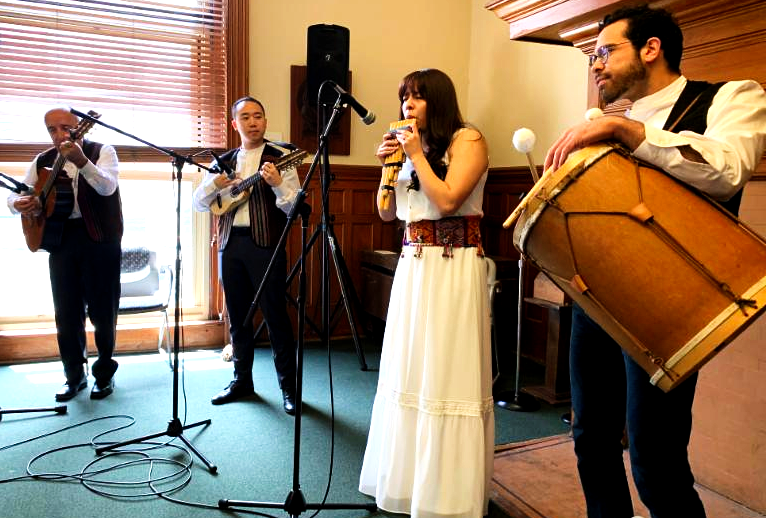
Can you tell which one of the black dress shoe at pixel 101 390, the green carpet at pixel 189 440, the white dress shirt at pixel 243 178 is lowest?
the green carpet at pixel 189 440

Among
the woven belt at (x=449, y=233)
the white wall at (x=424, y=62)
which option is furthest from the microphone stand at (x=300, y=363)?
the white wall at (x=424, y=62)

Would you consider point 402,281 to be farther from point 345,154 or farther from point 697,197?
point 345,154

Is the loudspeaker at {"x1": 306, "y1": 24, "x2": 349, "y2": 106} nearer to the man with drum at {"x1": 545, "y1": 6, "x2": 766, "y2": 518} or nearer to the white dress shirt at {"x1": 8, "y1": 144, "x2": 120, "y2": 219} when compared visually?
the white dress shirt at {"x1": 8, "y1": 144, "x2": 120, "y2": 219}

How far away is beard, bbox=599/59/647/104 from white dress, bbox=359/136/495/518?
54 centimetres

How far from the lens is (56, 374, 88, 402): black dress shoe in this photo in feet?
10.6

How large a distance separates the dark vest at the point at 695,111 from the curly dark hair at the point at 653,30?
0.27ft

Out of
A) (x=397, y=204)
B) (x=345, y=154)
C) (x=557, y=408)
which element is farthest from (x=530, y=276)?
(x=397, y=204)

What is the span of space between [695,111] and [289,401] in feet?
7.74

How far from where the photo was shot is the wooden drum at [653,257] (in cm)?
118

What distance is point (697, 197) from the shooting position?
48.6 inches

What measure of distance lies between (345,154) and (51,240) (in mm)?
2207

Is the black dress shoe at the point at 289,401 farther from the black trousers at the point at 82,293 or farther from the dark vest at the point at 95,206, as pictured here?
the dark vest at the point at 95,206

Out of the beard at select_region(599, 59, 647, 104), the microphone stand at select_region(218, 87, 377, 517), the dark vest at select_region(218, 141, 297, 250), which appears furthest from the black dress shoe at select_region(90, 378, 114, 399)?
the beard at select_region(599, 59, 647, 104)

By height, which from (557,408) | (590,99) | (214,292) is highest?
(590,99)
